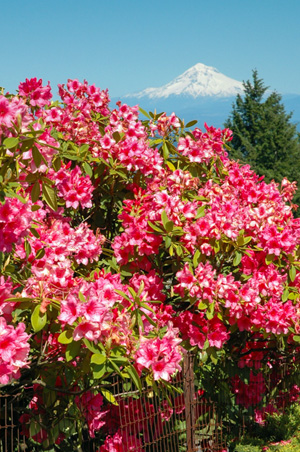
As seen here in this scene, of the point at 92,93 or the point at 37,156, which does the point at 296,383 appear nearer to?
the point at 92,93

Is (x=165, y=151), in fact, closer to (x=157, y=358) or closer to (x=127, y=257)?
Answer: (x=127, y=257)

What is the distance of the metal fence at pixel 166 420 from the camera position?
377 centimetres

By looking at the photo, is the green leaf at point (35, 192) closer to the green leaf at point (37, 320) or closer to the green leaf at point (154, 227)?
the green leaf at point (37, 320)

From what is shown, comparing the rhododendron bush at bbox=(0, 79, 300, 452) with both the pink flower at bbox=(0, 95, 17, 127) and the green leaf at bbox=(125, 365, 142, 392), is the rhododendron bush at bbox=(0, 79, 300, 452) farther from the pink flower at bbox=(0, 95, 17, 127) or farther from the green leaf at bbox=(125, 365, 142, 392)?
the pink flower at bbox=(0, 95, 17, 127)

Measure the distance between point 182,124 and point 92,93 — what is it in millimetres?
908

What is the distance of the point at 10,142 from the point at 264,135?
23.2m

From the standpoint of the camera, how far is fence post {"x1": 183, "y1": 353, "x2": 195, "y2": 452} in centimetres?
400

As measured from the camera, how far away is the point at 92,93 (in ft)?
15.7

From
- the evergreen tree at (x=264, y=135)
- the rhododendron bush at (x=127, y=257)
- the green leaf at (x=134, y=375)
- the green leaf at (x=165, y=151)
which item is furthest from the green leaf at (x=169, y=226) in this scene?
the evergreen tree at (x=264, y=135)

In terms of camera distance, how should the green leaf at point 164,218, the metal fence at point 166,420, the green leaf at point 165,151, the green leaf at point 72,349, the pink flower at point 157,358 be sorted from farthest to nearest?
1. the green leaf at point 165,151
2. the metal fence at point 166,420
3. the green leaf at point 164,218
4. the pink flower at point 157,358
5. the green leaf at point 72,349

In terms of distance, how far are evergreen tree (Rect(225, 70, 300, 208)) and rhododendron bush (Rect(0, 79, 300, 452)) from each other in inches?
646

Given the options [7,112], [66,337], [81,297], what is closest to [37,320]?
[66,337]

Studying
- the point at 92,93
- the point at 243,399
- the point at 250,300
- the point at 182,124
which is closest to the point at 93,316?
the point at 250,300

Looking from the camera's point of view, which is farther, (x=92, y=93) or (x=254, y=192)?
(x=92, y=93)
